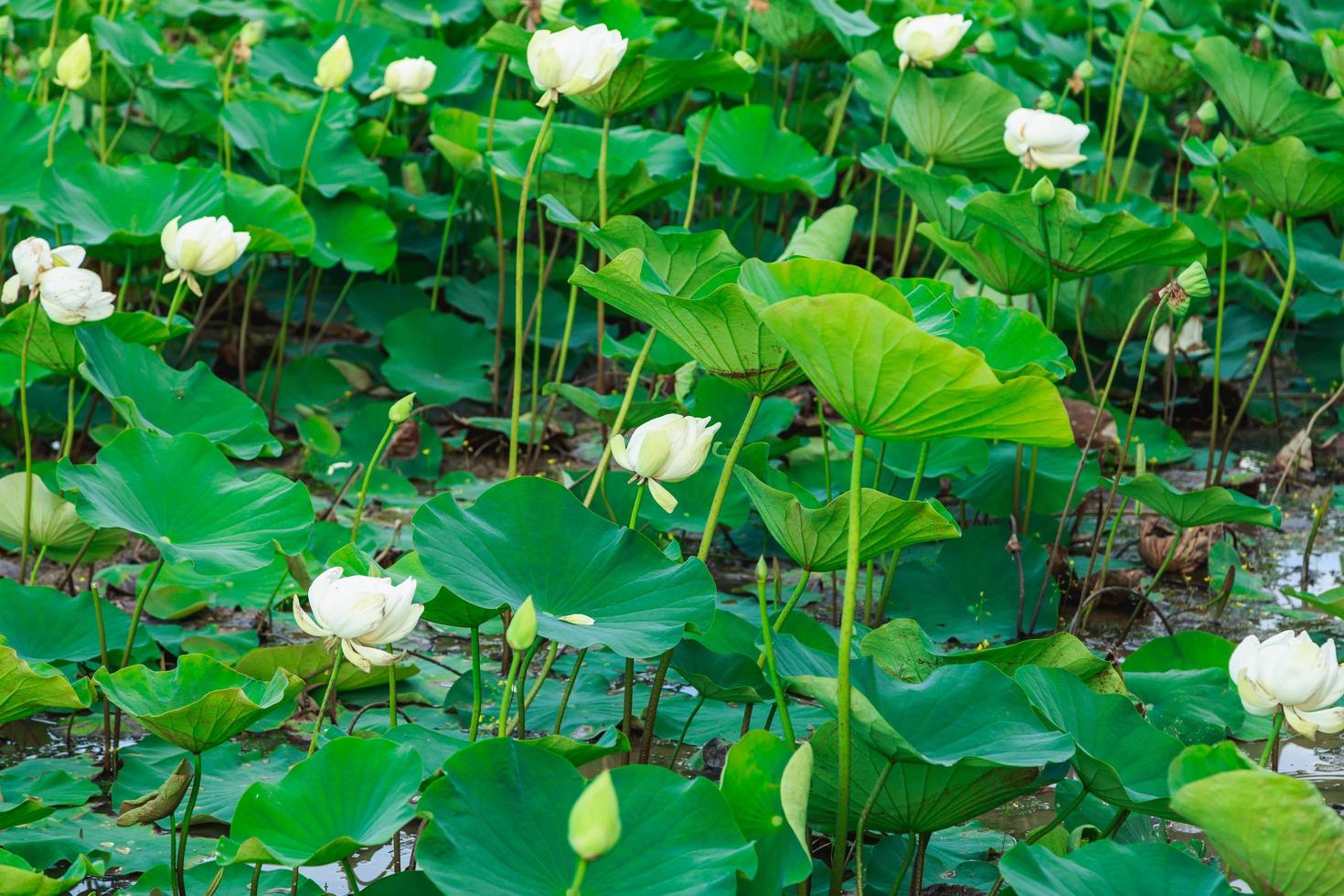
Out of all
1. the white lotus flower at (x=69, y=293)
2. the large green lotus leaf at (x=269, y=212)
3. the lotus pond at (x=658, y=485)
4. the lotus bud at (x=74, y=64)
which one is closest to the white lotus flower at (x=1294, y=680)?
the lotus pond at (x=658, y=485)

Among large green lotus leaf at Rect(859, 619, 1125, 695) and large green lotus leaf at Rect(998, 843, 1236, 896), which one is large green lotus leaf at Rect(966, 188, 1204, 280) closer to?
large green lotus leaf at Rect(859, 619, 1125, 695)

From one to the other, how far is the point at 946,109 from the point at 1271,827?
166 cm

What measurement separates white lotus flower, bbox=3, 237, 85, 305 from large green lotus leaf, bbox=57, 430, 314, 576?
0.22m

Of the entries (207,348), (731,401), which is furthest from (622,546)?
(207,348)

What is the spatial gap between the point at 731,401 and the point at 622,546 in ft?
2.65

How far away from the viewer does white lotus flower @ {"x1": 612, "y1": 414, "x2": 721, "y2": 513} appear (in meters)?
1.18

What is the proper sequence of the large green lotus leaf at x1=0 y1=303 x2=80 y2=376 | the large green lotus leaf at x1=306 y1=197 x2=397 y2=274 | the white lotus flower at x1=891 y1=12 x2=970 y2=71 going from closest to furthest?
the large green lotus leaf at x1=0 y1=303 x2=80 y2=376 < the white lotus flower at x1=891 y1=12 x2=970 y2=71 < the large green lotus leaf at x1=306 y1=197 x2=397 y2=274

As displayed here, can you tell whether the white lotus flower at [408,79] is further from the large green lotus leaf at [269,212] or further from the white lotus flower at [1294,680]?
the white lotus flower at [1294,680]

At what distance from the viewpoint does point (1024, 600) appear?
184 centimetres

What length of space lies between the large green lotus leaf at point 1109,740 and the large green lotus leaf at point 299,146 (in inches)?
68.4

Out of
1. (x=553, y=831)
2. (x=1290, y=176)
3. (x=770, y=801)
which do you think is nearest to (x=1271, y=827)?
(x=770, y=801)

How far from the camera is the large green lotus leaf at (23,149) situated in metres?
2.14

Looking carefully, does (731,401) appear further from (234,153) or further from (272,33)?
(272,33)

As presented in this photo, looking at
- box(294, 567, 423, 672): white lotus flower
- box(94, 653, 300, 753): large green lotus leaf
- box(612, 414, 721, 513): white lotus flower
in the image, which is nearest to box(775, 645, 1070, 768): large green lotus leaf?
box(612, 414, 721, 513): white lotus flower
